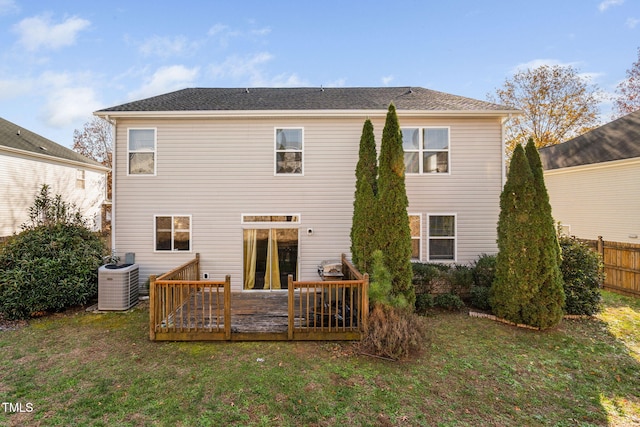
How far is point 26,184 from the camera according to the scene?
12.7m

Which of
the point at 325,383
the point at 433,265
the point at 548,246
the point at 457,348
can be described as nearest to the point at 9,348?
the point at 325,383

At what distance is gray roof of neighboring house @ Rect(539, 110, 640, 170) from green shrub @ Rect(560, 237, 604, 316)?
20.4ft

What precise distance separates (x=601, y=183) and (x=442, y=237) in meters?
7.82

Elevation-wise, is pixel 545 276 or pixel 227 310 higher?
pixel 545 276

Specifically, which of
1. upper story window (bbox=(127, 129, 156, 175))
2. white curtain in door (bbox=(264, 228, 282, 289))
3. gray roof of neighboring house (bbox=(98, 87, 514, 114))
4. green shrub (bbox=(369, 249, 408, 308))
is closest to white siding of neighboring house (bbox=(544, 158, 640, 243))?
gray roof of neighboring house (bbox=(98, 87, 514, 114))

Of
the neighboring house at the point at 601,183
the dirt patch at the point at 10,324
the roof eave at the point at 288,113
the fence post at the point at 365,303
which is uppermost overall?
the roof eave at the point at 288,113

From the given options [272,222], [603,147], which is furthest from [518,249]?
[603,147]

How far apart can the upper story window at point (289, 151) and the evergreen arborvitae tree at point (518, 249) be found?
5.29 m

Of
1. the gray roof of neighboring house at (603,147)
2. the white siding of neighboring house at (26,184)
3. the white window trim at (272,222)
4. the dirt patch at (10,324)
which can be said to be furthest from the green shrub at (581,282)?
the white siding of neighboring house at (26,184)

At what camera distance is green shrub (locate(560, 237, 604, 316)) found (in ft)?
21.0

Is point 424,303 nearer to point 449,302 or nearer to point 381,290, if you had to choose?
point 449,302

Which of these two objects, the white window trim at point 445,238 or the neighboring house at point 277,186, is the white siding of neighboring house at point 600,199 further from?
the white window trim at point 445,238

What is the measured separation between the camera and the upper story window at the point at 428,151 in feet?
27.0

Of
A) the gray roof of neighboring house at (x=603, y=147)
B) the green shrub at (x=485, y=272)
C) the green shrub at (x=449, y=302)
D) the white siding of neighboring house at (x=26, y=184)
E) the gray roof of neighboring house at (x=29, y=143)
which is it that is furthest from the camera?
the gray roof of neighboring house at (x=29, y=143)
